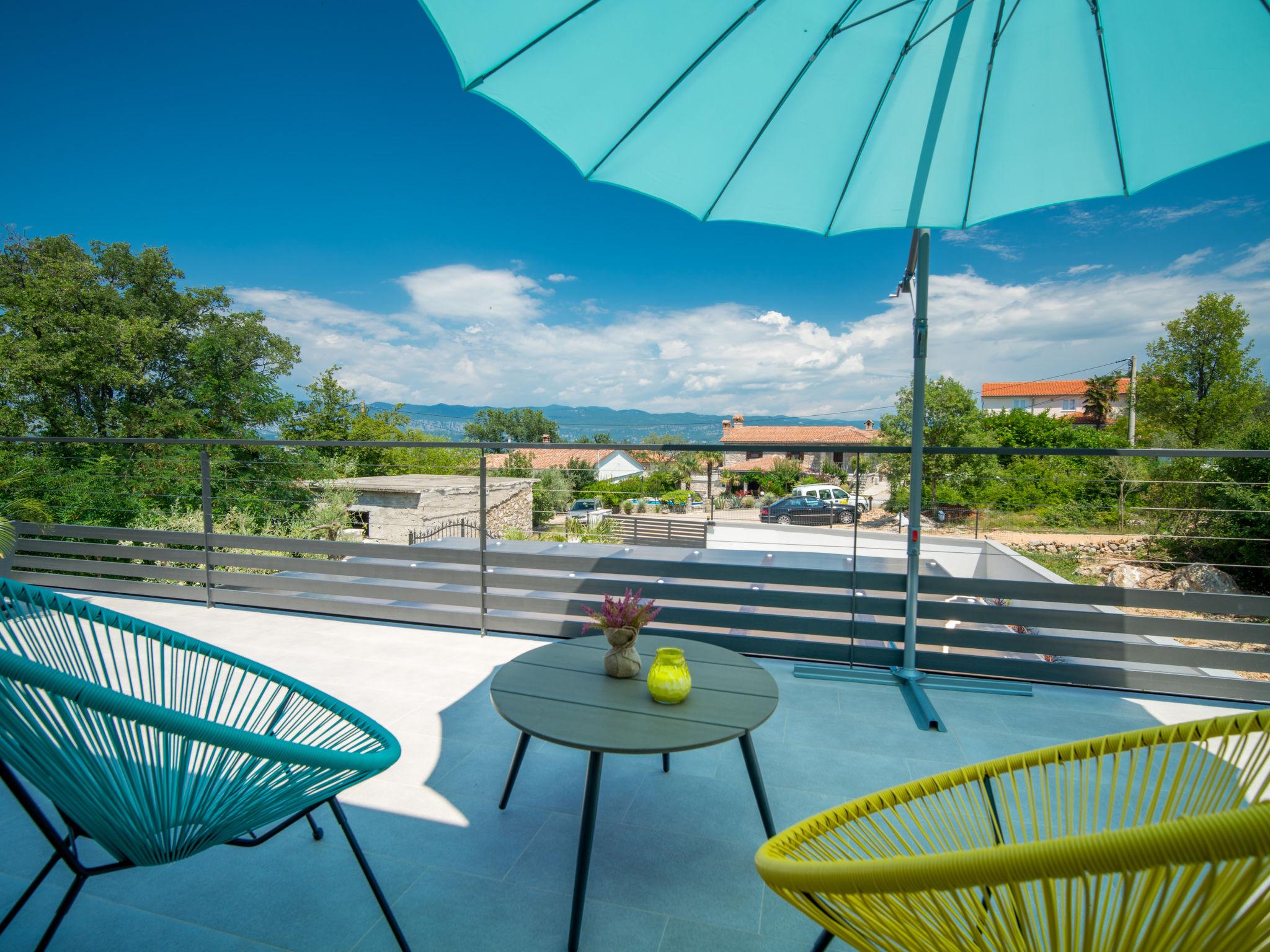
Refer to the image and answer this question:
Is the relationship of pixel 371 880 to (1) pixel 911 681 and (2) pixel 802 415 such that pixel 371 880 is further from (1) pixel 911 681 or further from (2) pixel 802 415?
(2) pixel 802 415

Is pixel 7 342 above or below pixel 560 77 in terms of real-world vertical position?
above

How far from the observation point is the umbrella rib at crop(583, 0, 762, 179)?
153 cm

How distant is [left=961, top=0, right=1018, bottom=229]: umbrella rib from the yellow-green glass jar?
176 centimetres

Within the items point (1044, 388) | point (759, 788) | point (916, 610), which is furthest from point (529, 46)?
point (1044, 388)

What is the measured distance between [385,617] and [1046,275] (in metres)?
68.7

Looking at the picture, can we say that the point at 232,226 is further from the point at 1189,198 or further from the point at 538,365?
the point at 1189,198

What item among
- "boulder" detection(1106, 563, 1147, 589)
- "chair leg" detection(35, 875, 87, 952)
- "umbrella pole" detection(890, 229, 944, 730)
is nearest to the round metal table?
"chair leg" detection(35, 875, 87, 952)

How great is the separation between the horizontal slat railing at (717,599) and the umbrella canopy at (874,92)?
1646 millimetres

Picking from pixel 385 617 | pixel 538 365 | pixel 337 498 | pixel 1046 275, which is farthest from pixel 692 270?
pixel 385 617

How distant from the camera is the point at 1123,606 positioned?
2.65 m

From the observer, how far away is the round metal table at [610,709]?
50.8 inches

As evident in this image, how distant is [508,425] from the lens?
6900 centimetres

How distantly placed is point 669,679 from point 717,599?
1.51 m

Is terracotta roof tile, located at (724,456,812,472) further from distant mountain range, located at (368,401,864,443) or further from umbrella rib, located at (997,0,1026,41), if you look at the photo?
umbrella rib, located at (997,0,1026,41)
